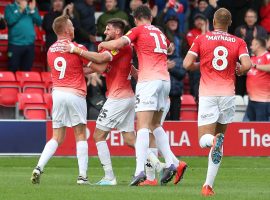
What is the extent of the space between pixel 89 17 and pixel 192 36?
90.5 inches

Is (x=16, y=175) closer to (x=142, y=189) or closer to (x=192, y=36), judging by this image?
(x=142, y=189)

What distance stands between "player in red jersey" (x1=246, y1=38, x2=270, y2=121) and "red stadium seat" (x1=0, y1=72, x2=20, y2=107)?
4891 millimetres

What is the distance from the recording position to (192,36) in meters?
23.8

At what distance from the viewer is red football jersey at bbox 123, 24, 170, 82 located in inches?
573

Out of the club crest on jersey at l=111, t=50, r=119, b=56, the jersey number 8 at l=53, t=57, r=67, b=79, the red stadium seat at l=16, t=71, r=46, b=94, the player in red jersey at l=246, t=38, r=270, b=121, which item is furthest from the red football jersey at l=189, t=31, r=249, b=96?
the red stadium seat at l=16, t=71, r=46, b=94

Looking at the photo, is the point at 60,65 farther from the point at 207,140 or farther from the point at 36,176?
the point at 207,140

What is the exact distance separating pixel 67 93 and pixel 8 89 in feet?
27.2

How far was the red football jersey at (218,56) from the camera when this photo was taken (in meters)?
13.7

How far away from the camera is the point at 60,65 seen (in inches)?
582

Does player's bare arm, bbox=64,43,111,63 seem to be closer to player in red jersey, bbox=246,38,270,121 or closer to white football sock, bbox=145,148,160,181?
white football sock, bbox=145,148,160,181

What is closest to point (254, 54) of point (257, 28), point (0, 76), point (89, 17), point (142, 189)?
point (257, 28)

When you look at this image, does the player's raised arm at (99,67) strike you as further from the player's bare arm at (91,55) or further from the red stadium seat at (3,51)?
the red stadium seat at (3,51)

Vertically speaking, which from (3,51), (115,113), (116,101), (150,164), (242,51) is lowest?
(150,164)

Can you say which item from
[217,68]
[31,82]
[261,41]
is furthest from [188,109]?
[217,68]
